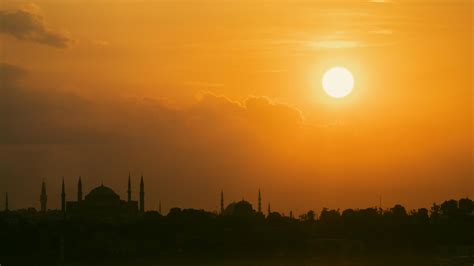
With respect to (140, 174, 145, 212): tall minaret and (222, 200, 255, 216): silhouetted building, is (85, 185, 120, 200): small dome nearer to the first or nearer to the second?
(140, 174, 145, 212): tall minaret

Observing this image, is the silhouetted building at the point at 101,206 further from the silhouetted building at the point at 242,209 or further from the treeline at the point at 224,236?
the silhouetted building at the point at 242,209

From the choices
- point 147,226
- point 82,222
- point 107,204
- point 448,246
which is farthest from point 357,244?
point 107,204

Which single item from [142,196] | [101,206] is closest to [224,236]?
[101,206]

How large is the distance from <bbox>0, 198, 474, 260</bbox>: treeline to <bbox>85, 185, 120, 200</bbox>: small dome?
24.3ft

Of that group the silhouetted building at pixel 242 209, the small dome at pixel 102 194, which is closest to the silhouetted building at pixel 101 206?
the small dome at pixel 102 194

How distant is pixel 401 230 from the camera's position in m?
126

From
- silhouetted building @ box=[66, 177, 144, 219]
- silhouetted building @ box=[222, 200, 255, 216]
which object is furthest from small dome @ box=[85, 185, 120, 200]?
silhouetted building @ box=[222, 200, 255, 216]

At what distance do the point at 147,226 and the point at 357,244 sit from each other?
21854 millimetres

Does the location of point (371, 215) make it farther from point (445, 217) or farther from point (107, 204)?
point (107, 204)

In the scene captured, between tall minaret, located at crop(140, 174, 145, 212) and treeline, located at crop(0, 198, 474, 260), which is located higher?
tall minaret, located at crop(140, 174, 145, 212)

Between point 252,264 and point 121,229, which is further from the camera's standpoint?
point 121,229

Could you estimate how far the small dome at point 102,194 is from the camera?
142375mm

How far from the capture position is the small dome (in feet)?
467

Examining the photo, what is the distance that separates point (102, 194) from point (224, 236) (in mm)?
34529
